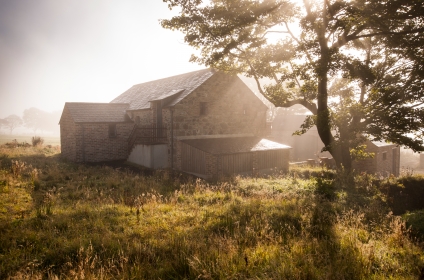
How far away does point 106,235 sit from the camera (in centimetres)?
645

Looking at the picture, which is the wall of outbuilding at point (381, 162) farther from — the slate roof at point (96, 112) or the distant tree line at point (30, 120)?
the distant tree line at point (30, 120)

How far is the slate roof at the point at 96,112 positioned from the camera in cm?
2508

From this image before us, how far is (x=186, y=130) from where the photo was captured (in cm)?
2247

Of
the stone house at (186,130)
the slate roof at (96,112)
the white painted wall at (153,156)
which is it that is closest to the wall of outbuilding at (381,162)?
the stone house at (186,130)

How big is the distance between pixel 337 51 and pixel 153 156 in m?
15.2

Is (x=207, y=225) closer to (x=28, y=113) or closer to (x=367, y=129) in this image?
(x=367, y=129)

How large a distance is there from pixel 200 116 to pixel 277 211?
15.4 m

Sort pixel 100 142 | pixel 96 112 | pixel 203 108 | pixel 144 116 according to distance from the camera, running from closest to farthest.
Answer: pixel 203 108, pixel 100 142, pixel 144 116, pixel 96 112

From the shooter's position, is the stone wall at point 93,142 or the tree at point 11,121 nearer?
the stone wall at point 93,142

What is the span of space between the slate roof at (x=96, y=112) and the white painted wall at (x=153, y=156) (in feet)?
17.0

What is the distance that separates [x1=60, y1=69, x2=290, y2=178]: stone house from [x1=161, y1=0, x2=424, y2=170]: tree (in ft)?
17.6

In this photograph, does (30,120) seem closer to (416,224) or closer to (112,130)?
(112,130)

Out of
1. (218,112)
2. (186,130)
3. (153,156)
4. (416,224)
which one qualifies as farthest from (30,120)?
(416,224)

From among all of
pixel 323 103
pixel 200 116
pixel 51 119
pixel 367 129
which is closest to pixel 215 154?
pixel 200 116
